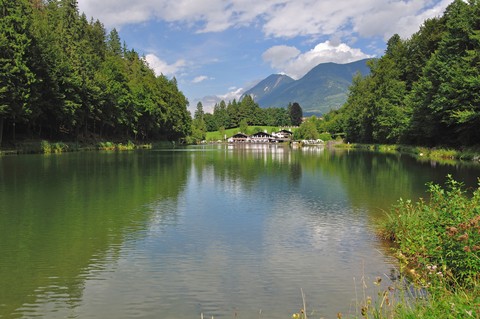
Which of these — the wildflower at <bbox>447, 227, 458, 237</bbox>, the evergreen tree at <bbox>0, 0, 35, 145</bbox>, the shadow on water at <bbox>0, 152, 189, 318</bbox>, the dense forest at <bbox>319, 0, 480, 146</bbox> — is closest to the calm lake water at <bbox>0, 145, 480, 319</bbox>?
the shadow on water at <bbox>0, 152, 189, 318</bbox>

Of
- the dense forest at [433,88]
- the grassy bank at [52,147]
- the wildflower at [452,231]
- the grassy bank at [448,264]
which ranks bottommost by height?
the grassy bank at [448,264]

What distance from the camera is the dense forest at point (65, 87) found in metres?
57.0

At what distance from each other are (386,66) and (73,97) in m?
73.3

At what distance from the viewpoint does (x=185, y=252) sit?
485 inches

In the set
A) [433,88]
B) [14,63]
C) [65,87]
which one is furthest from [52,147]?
[433,88]

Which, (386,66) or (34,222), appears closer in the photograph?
(34,222)

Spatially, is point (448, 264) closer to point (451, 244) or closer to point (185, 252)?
point (451, 244)

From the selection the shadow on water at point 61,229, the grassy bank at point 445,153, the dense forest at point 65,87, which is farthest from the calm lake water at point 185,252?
the dense forest at point 65,87

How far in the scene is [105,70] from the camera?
100 m

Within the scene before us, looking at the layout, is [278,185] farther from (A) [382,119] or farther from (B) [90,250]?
(A) [382,119]

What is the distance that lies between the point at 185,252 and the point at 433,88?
187ft

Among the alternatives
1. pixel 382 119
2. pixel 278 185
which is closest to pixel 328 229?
pixel 278 185

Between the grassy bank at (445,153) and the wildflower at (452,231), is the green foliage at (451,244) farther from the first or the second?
the grassy bank at (445,153)

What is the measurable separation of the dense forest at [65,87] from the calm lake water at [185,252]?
38.9 m
